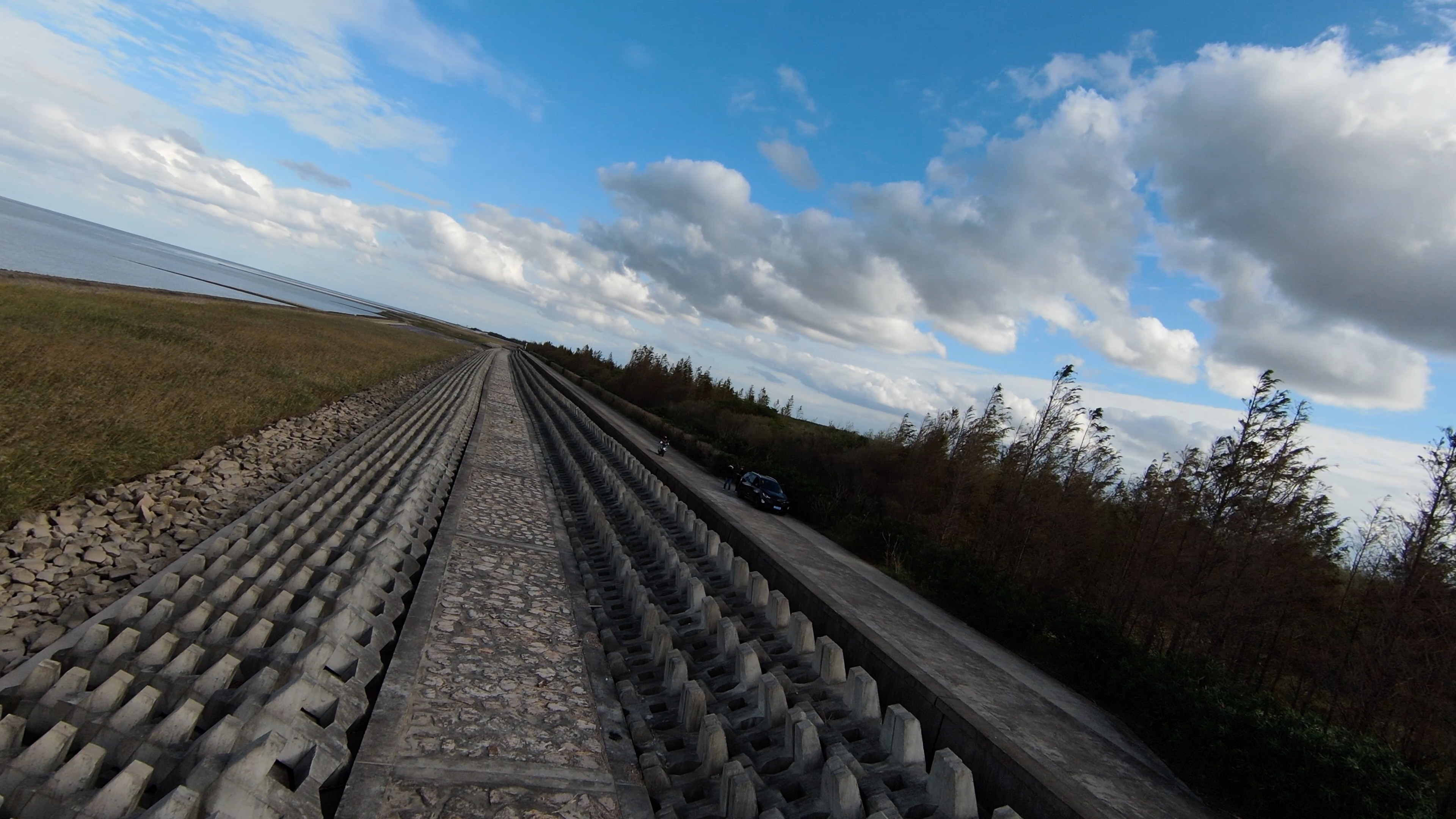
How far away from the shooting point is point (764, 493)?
19.6 m

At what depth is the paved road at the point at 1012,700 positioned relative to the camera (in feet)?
21.0

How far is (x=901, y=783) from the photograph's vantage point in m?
4.11

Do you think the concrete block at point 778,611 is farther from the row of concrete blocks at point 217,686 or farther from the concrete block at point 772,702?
the row of concrete blocks at point 217,686

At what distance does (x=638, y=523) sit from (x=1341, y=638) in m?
11.5

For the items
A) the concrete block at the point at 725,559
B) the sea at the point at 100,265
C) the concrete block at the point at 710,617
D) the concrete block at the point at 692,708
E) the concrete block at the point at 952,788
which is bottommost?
the sea at the point at 100,265

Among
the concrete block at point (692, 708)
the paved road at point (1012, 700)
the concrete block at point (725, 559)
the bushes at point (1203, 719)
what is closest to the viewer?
the concrete block at point (692, 708)

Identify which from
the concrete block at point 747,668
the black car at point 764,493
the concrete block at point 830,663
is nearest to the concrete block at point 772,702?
the concrete block at point 747,668

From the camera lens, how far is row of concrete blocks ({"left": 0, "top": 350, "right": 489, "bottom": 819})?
311 centimetres

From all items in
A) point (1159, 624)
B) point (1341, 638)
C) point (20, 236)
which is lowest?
point (20, 236)

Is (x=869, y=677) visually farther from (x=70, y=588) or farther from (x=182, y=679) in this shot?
(x=70, y=588)

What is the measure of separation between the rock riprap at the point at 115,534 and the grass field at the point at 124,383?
14.8 inches

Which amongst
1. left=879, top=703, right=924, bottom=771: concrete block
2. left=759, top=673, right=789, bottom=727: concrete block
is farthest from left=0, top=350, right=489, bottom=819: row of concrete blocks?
left=879, top=703, right=924, bottom=771: concrete block

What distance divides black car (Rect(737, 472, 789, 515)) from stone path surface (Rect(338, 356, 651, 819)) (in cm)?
1134

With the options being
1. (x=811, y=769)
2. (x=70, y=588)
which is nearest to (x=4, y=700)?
(x=70, y=588)
